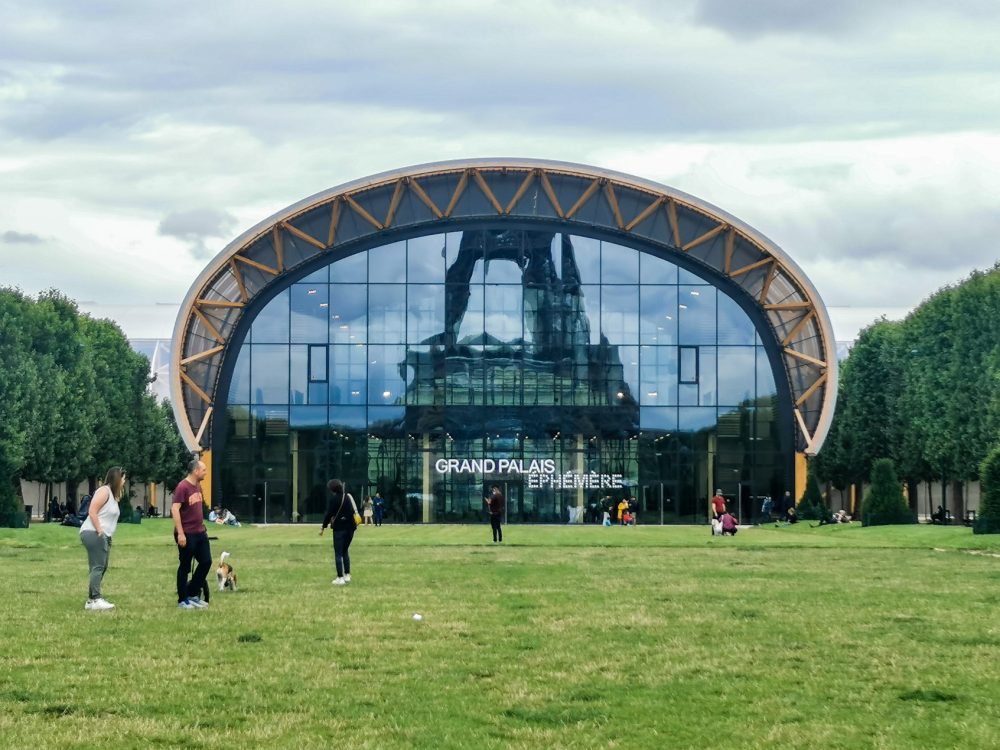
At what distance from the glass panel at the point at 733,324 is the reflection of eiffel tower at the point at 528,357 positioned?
571 centimetres

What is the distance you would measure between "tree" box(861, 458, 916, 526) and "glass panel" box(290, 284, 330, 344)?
29.0m

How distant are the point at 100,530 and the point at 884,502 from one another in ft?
156

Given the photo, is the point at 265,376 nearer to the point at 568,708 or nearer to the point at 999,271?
the point at 999,271

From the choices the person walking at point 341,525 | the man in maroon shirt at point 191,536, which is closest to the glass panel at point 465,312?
the person walking at point 341,525

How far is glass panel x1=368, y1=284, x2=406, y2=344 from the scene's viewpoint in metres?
76.9

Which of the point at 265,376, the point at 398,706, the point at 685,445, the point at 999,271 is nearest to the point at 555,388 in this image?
the point at 685,445

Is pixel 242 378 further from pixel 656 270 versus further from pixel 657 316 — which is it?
pixel 656 270

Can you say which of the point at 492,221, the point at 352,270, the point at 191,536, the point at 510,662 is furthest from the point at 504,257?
the point at 510,662

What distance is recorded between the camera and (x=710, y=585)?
2550 centimetres

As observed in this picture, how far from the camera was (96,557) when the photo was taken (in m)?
20.7

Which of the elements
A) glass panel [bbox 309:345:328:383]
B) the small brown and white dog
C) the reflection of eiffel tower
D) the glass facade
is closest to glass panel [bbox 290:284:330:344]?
the glass facade

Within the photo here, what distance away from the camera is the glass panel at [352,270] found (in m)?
77.1

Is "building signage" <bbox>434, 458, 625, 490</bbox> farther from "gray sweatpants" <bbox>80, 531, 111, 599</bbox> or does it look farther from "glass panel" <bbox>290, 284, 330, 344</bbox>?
"gray sweatpants" <bbox>80, 531, 111, 599</bbox>

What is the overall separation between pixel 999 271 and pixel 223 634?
206 ft
